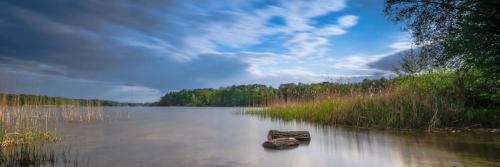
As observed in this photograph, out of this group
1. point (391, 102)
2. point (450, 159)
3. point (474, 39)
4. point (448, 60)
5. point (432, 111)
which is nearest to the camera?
point (450, 159)

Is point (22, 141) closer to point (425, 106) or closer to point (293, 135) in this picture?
point (293, 135)

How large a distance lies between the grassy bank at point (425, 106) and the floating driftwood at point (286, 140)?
4.96 m

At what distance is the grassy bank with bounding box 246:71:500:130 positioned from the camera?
1488 centimetres

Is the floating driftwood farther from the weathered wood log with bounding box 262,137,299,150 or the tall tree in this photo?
the tall tree

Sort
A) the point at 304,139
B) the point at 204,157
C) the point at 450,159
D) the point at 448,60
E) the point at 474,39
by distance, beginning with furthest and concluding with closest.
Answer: the point at 448,60
the point at 304,139
the point at 474,39
the point at 204,157
the point at 450,159

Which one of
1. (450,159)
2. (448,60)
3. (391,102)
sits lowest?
→ (450,159)

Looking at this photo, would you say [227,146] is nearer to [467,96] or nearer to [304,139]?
[304,139]

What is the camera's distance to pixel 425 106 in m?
14.9

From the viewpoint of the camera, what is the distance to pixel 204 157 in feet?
29.0

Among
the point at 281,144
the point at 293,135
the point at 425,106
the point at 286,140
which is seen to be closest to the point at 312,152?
the point at 281,144

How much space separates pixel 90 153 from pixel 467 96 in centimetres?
1355

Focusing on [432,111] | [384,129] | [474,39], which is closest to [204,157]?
[474,39]

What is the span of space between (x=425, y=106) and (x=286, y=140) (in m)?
6.81

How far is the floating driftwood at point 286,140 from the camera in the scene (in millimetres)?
10188
